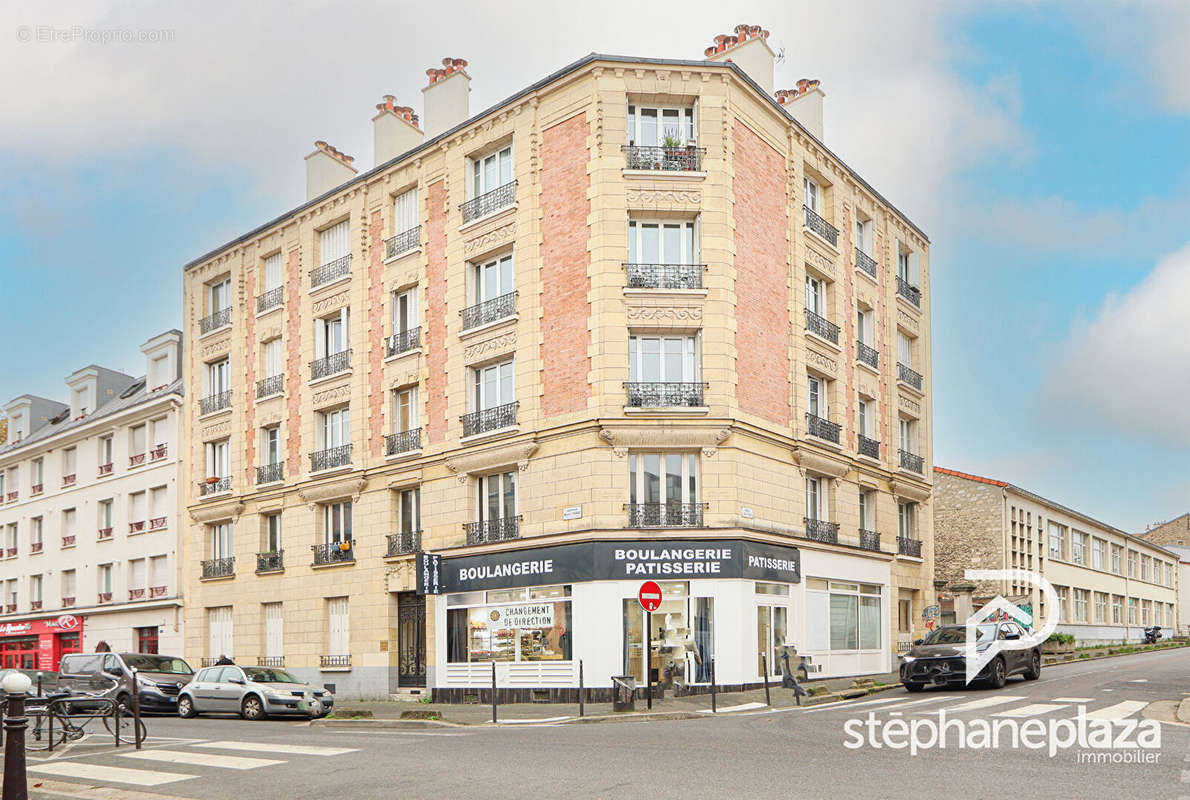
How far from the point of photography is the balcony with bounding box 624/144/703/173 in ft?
89.9

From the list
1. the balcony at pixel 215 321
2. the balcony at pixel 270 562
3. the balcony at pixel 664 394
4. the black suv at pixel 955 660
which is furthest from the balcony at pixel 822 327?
the balcony at pixel 215 321

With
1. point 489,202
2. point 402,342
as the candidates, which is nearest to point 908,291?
point 489,202

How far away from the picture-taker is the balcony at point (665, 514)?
2628cm

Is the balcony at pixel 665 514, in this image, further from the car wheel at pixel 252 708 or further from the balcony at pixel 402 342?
the car wheel at pixel 252 708

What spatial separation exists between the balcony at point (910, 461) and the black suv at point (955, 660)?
11.3 metres

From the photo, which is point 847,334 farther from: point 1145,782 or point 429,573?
point 1145,782

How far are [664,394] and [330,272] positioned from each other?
12.9m

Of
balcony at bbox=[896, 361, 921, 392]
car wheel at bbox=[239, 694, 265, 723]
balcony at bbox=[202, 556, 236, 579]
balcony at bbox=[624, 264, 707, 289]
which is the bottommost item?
car wheel at bbox=[239, 694, 265, 723]

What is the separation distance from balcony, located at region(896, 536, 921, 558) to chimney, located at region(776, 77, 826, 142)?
12362mm

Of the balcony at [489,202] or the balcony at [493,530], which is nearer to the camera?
the balcony at [493,530]

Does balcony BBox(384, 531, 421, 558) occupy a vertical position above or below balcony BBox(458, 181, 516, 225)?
below

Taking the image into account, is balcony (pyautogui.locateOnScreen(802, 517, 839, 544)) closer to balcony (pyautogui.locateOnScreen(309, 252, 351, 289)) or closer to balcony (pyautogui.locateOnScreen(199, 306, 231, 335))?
balcony (pyautogui.locateOnScreen(309, 252, 351, 289))

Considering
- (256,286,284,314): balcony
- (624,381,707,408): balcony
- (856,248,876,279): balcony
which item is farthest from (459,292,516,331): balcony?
(856,248,876,279): balcony

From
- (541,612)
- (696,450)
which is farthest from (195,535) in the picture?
(696,450)
